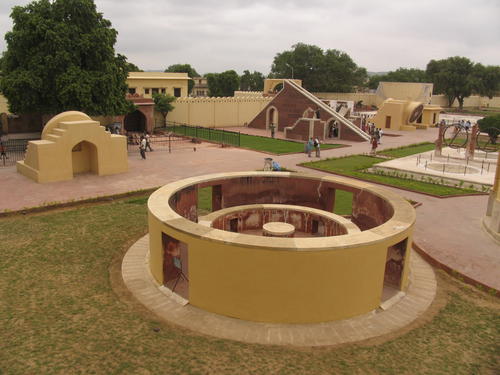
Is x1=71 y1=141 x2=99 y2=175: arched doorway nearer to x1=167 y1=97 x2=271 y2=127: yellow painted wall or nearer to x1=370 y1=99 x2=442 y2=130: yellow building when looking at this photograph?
x1=167 y1=97 x2=271 y2=127: yellow painted wall

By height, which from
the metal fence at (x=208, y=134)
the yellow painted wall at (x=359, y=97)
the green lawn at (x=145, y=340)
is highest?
the yellow painted wall at (x=359, y=97)

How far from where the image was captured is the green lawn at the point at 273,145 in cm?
3139

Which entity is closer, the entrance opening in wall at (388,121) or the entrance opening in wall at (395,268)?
the entrance opening in wall at (395,268)

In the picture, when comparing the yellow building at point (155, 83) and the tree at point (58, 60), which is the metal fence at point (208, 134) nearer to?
the tree at point (58, 60)

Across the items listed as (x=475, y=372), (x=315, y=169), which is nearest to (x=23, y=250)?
(x=475, y=372)

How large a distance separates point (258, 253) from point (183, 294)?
261cm

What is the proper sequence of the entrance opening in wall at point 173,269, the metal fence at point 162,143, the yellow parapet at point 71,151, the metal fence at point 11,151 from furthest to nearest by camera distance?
the metal fence at point 162,143
the metal fence at point 11,151
the yellow parapet at point 71,151
the entrance opening in wall at point 173,269

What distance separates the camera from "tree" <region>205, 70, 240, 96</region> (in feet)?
254

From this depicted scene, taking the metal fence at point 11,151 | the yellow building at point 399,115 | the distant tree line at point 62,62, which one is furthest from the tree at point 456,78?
the metal fence at point 11,151

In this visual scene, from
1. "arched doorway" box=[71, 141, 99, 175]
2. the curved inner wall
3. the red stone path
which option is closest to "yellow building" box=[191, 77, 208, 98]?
the red stone path

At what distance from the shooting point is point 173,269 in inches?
423

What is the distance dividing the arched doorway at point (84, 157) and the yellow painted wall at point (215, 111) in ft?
68.1

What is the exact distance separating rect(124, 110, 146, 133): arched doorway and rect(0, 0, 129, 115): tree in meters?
11.0

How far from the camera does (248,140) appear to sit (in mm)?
36344
